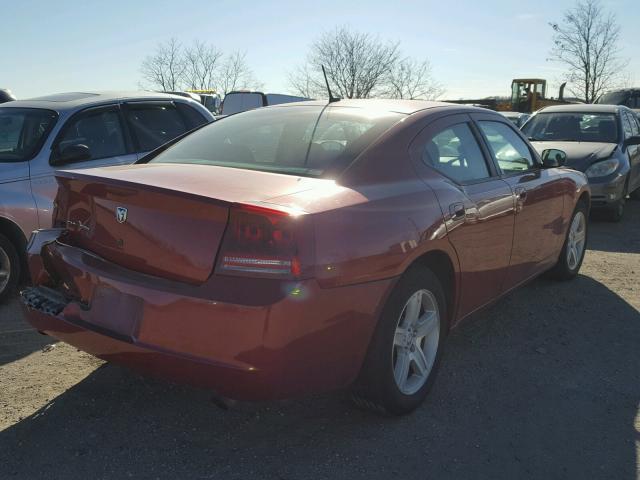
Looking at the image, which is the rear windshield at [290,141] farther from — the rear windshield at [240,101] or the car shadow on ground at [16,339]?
the rear windshield at [240,101]

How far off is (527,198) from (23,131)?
4.08m

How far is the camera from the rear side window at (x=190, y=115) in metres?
6.19

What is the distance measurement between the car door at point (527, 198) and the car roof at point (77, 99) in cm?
331

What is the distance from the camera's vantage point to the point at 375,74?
3962cm

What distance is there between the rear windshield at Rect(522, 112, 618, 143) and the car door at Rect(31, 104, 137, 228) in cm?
679

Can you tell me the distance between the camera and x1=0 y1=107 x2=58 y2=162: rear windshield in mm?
5047

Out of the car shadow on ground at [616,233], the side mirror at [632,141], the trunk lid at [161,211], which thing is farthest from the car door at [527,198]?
the side mirror at [632,141]

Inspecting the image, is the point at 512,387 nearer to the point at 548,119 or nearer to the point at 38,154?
the point at 38,154

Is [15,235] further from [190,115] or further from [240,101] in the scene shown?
[240,101]

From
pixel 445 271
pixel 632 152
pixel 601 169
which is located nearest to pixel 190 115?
pixel 445 271

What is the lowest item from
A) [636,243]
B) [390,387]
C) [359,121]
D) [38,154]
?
[636,243]

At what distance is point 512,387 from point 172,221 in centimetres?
216

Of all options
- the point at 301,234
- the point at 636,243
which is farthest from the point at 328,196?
the point at 636,243

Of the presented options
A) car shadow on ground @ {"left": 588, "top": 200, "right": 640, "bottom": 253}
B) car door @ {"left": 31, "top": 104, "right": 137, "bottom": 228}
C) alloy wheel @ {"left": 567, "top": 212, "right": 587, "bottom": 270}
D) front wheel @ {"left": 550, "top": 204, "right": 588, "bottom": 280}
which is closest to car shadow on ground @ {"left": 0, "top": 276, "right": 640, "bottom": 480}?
front wheel @ {"left": 550, "top": 204, "right": 588, "bottom": 280}
